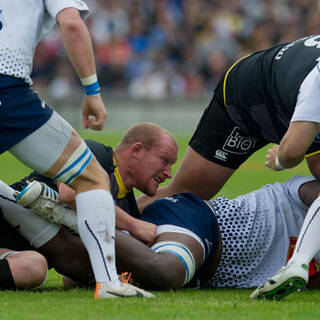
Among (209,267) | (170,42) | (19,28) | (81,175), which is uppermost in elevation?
(19,28)

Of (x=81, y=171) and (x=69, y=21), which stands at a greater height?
(x=69, y=21)

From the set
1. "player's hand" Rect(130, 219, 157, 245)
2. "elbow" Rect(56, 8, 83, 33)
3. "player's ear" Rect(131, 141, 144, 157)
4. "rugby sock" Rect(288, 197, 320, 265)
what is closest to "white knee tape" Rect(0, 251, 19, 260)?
"player's hand" Rect(130, 219, 157, 245)

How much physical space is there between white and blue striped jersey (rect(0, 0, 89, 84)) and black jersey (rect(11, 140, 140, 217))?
90 cm

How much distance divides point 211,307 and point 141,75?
18.5 metres

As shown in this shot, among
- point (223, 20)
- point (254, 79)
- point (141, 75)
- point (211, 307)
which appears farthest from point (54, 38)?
point (211, 307)

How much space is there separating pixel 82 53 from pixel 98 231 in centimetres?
91

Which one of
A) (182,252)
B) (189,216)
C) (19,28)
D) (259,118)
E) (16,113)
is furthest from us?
(259,118)

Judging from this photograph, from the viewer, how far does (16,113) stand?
4.26 meters

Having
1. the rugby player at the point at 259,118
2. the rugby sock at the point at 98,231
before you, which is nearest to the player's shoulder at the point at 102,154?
the rugby sock at the point at 98,231

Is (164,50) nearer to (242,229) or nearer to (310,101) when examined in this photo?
(242,229)

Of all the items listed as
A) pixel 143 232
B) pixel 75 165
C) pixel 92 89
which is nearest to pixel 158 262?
pixel 143 232

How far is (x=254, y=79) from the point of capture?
5824mm

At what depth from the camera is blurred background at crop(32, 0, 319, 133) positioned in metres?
21.1

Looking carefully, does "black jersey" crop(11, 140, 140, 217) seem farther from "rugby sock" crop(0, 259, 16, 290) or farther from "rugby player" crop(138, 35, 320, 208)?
"rugby player" crop(138, 35, 320, 208)
